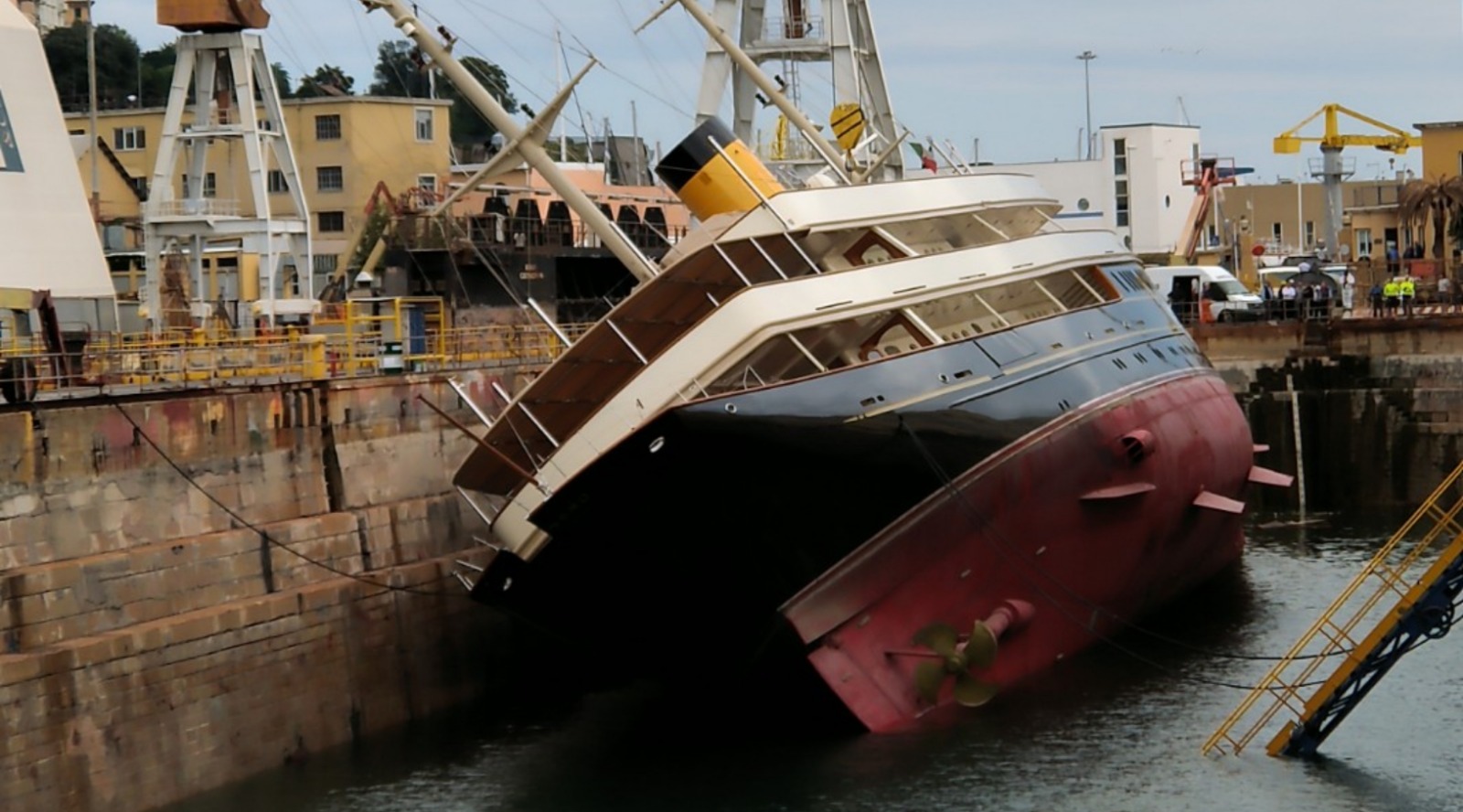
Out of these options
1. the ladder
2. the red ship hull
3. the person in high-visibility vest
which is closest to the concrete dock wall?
the red ship hull

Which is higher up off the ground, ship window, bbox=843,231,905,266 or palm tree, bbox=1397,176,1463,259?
palm tree, bbox=1397,176,1463,259

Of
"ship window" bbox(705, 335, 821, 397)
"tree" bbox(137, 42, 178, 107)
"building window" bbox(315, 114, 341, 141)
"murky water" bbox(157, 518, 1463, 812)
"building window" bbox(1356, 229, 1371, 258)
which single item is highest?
"tree" bbox(137, 42, 178, 107)

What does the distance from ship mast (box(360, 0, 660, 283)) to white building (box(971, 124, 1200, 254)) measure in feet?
201

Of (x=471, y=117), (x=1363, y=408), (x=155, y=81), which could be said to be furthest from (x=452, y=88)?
(x=1363, y=408)

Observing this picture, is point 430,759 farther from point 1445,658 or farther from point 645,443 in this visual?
point 1445,658

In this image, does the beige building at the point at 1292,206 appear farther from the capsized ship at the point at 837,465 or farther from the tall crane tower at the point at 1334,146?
the capsized ship at the point at 837,465

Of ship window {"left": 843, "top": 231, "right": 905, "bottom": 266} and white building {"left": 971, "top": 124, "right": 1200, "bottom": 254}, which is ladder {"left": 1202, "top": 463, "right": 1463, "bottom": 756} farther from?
white building {"left": 971, "top": 124, "right": 1200, "bottom": 254}

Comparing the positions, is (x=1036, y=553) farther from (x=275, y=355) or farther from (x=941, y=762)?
(x=275, y=355)

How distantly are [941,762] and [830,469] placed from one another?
3.65 meters

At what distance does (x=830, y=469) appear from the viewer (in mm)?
26969

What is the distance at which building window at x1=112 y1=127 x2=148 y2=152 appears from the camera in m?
70.8

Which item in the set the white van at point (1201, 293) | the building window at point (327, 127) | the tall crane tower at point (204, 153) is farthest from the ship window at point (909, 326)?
the building window at point (327, 127)

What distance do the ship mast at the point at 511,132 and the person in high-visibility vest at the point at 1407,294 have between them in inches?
1056

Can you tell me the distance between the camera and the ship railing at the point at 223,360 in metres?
28.4
